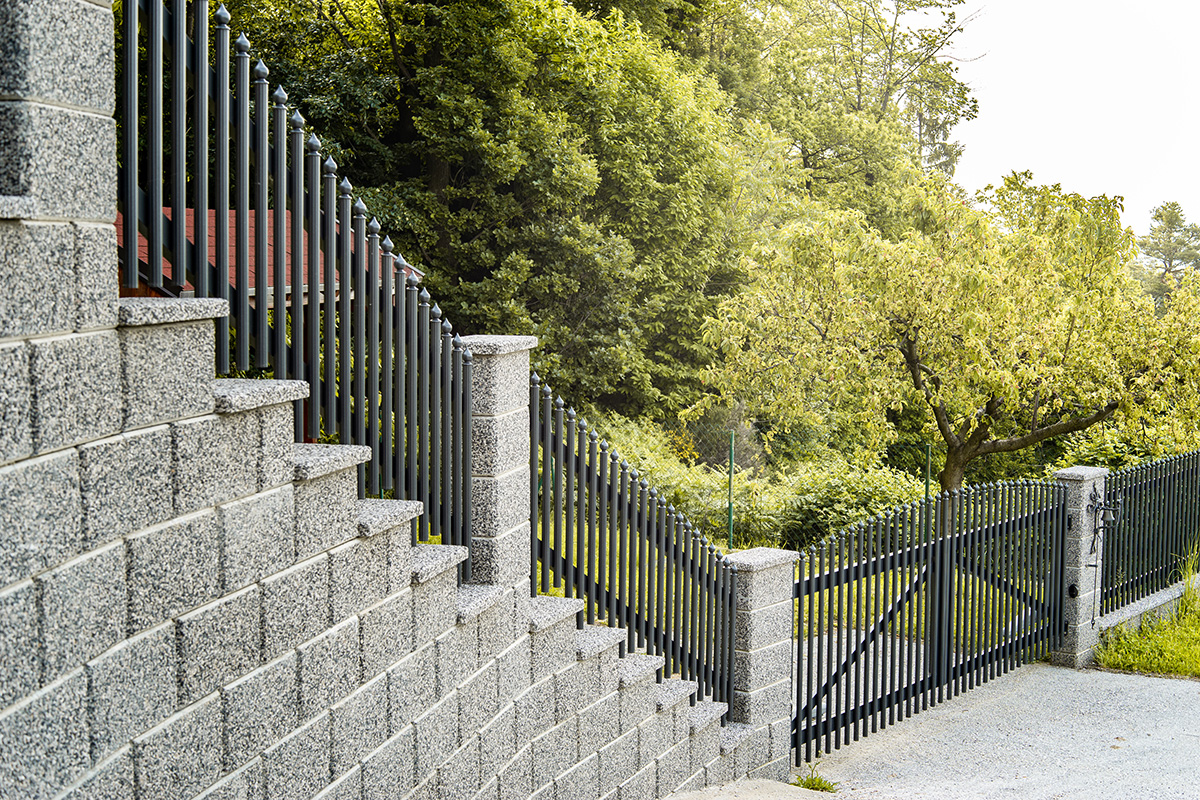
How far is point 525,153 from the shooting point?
2008 cm

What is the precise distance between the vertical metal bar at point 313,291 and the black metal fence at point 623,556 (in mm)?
1637

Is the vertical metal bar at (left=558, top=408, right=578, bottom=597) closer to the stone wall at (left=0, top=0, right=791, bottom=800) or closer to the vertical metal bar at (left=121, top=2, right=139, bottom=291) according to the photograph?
the stone wall at (left=0, top=0, right=791, bottom=800)

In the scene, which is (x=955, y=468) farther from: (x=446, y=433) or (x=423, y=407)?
(x=423, y=407)

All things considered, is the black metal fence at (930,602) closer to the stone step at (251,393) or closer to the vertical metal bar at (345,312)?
the vertical metal bar at (345,312)

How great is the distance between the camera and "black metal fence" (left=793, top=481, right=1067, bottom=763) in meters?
7.81

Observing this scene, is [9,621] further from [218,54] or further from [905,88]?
[905,88]

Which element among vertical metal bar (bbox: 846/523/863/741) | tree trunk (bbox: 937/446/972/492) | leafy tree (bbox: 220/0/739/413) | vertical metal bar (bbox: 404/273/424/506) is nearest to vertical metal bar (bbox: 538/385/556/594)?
vertical metal bar (bbox: 404/273/424/506)

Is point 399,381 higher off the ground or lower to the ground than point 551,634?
higher

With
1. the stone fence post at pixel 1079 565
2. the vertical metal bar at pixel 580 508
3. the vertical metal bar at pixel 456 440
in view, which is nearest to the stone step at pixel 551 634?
the vertical metal bar at pixel 580 508

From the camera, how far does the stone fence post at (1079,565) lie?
10234 millimetres

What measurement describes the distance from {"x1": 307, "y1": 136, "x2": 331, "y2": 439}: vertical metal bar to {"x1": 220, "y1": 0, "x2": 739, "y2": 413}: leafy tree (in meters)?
15.4

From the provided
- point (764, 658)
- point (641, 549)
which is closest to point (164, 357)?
point (641, 549)

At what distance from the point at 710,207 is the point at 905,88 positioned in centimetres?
1788

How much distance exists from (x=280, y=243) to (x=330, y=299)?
1.09ft
